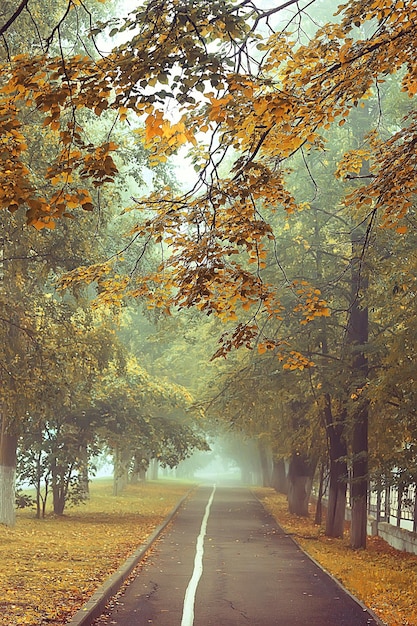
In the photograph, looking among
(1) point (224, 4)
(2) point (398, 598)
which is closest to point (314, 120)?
(1) point (224, 4)

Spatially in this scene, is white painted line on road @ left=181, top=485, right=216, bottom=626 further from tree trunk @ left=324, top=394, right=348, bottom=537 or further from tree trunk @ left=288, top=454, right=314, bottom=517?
tree trunk @ left=288, top=454, right=314, bottom=517

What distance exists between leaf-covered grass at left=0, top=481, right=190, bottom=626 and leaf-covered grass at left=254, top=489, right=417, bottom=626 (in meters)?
3.99

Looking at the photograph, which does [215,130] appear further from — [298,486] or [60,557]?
[298,486]

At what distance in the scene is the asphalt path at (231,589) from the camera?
10173 mm

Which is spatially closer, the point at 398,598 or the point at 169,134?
the point at 169,134

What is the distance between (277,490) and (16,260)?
1436 inches

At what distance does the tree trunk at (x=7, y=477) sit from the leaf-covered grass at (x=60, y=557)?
1.67ft

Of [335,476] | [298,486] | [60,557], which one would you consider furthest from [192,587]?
[298,486]

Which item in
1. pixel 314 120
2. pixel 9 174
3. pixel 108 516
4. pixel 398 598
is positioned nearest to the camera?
pixel 9 174

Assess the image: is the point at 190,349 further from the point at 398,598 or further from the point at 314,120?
the point at 314,120

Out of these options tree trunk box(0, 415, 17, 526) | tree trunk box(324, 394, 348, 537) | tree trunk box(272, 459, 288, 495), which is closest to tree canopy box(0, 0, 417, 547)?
tree trunk box(324, 394, 348, 537)

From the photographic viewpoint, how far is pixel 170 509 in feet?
107

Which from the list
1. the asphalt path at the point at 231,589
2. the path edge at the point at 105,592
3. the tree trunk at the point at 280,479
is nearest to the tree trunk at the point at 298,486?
the asphalt path at the point at 231,589

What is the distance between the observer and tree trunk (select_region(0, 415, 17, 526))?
70.8ft
